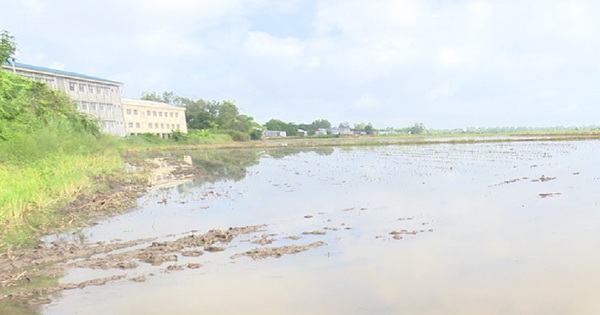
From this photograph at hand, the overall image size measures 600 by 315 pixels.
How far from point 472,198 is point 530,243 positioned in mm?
4188

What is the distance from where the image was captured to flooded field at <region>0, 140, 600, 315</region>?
4.82m

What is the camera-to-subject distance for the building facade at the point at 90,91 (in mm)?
38688

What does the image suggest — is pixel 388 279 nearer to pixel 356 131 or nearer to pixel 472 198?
pixel 472 198

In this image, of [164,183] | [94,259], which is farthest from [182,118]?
[94,259]

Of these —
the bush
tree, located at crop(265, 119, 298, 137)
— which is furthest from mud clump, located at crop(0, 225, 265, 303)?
tree, located at crop(265, 119, 298, 137)

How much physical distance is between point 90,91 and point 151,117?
1239 centimetres

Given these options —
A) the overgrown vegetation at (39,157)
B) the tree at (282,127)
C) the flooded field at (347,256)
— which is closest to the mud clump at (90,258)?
the flooded field at (347,256)

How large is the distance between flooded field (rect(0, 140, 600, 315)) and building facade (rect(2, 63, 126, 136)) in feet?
110

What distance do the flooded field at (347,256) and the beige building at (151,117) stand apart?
145ft

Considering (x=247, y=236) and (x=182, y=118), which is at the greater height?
(x=182, y=118)

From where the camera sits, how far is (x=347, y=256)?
6.45m

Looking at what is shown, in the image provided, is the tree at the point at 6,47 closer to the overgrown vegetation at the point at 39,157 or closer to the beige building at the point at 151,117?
the overgrown vegetation at the point at 39,157

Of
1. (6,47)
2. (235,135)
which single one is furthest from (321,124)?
(6,47)

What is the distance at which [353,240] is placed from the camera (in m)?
7.36
